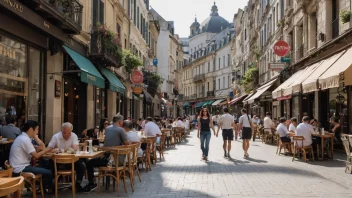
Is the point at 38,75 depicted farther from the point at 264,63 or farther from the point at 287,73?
the point at 264,63

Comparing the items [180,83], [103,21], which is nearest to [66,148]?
[103,21]

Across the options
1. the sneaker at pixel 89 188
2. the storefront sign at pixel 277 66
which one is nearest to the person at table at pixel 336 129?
the storefront sign at pixel 277 66

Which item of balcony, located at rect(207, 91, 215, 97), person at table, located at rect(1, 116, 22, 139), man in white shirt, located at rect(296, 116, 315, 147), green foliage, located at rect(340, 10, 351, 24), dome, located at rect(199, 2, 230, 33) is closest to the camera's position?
person at table, located at rect(1, 116, 22, 139)

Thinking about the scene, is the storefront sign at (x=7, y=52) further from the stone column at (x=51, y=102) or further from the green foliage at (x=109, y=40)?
the green foliage at (x=109, y=40)

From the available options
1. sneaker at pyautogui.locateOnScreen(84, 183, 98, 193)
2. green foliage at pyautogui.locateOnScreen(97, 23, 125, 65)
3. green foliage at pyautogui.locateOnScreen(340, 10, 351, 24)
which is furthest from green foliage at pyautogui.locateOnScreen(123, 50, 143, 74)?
sneaker at pyautogui.locateOnScreen(84, 183, 98, 193)

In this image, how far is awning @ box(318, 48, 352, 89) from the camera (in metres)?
11.9

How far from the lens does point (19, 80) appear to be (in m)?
11.5

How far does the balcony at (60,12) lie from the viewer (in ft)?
33.7

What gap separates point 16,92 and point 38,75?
1.52 m

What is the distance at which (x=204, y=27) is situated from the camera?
97.8m

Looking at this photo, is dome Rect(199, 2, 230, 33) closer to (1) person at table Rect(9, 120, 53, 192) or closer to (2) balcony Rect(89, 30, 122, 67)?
(2) balcony Rect(89, 30, 122, 67)

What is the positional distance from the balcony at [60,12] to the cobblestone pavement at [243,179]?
457 centimetres

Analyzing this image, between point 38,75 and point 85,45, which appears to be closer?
point 38,75

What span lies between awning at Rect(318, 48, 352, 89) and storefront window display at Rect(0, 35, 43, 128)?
863cm
